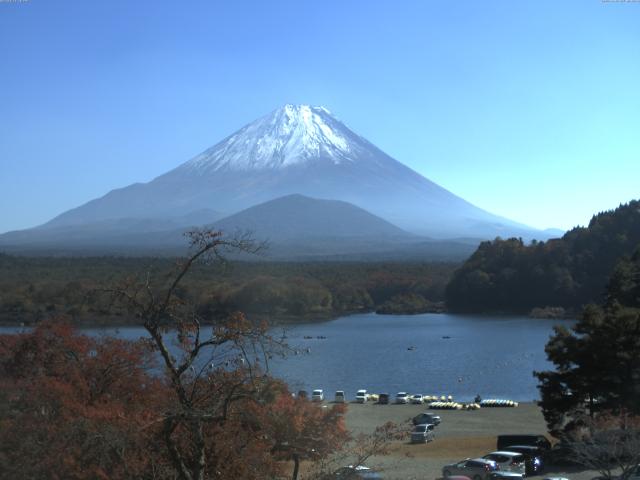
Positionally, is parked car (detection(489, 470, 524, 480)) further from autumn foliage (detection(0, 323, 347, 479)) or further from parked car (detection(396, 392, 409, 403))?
parked car (detection(396, 392, 409, 403))

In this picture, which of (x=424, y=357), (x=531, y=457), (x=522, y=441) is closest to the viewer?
(x=531, y=457)

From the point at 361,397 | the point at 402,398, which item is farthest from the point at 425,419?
the point at 361,397

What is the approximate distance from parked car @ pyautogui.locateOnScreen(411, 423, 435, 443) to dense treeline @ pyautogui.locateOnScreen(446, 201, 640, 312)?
26098 mm

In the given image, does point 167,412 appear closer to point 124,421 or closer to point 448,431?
point 124,421

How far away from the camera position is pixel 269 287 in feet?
115

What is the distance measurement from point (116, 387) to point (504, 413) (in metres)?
11.2

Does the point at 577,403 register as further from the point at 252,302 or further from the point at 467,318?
the point at 467,318

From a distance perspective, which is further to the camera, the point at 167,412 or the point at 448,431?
the point at 448,431

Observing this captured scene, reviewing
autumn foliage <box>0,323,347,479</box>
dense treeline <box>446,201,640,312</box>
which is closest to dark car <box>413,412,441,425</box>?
autumn foliage <box>0,323,347,479</box>

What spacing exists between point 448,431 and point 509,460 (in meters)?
4.43

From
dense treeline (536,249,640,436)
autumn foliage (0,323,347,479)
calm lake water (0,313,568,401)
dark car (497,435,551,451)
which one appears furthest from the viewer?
calm lake water (0,313,568,401)

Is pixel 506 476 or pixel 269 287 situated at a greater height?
pixel 269 287

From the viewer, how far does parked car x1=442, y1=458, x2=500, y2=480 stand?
29.3 ft

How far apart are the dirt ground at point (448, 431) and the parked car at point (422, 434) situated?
133mm
